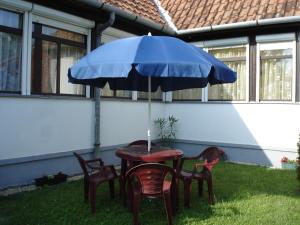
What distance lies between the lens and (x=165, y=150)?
242 inches

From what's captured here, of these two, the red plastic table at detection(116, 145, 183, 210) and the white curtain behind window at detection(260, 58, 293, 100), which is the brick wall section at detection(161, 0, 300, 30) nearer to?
the white curtain behind window at detection(260, 58, 293, 100)

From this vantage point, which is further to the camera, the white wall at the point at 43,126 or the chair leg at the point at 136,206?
the white wall at the point at 43,126

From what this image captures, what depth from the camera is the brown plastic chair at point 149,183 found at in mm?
4910

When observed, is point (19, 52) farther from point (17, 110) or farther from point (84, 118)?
point (84, 118)

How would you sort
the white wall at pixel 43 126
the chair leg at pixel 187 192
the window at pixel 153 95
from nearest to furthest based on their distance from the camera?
the chair leg at pixel 187 192 → the white wall at pixel 43 126 → the window at pixel 153 95

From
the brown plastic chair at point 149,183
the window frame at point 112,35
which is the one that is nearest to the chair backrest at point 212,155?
the brown plastic chair at point 149,183

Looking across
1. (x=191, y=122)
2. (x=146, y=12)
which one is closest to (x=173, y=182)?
(x=191, y=122)

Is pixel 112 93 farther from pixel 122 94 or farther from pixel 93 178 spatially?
pixel 93 178

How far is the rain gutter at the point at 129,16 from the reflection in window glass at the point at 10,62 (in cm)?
170

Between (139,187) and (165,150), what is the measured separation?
46.5 inches

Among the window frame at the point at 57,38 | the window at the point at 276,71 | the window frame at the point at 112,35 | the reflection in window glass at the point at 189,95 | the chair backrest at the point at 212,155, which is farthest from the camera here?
the reflection in window glass at the point at 189,95

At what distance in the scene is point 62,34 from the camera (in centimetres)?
Result: 832

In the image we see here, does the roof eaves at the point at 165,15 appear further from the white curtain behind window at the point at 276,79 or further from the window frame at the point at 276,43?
the white curtain behind window at the point at 276,79

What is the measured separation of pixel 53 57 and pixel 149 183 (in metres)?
4.42
